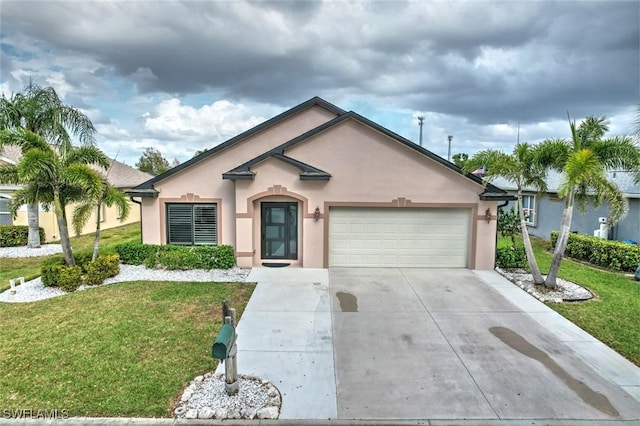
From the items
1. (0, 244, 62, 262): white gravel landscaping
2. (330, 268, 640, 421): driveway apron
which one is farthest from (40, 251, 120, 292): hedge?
(330, 268, 640, 421): driveway apron

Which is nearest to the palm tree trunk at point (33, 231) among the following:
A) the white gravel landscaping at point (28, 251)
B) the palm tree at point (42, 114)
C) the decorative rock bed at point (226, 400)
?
the white gravel landscaping at point (28, 251)

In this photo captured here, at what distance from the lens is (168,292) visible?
995cm

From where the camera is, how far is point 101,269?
10.8m

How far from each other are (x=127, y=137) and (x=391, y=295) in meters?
27.4

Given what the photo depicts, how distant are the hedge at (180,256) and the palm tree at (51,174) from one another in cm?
219

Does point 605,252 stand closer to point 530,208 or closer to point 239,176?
point 530,208

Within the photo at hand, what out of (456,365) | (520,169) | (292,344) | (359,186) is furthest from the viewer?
(359,186)

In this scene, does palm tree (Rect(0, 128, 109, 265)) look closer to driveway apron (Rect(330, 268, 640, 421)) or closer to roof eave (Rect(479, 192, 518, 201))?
driveway apron (Rect(330, 268, 640, 421))

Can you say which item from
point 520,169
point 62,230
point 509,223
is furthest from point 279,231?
point 509,223

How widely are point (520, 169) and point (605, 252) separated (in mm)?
5632

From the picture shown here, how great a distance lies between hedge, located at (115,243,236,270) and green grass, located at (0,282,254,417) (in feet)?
6.42

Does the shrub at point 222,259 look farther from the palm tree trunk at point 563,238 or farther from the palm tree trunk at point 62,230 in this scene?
Result: the palm tree trunk at point 563,238

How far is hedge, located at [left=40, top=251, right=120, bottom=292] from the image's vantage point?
1008 centimetres

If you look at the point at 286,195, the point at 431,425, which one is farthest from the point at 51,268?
the point at 431,425
